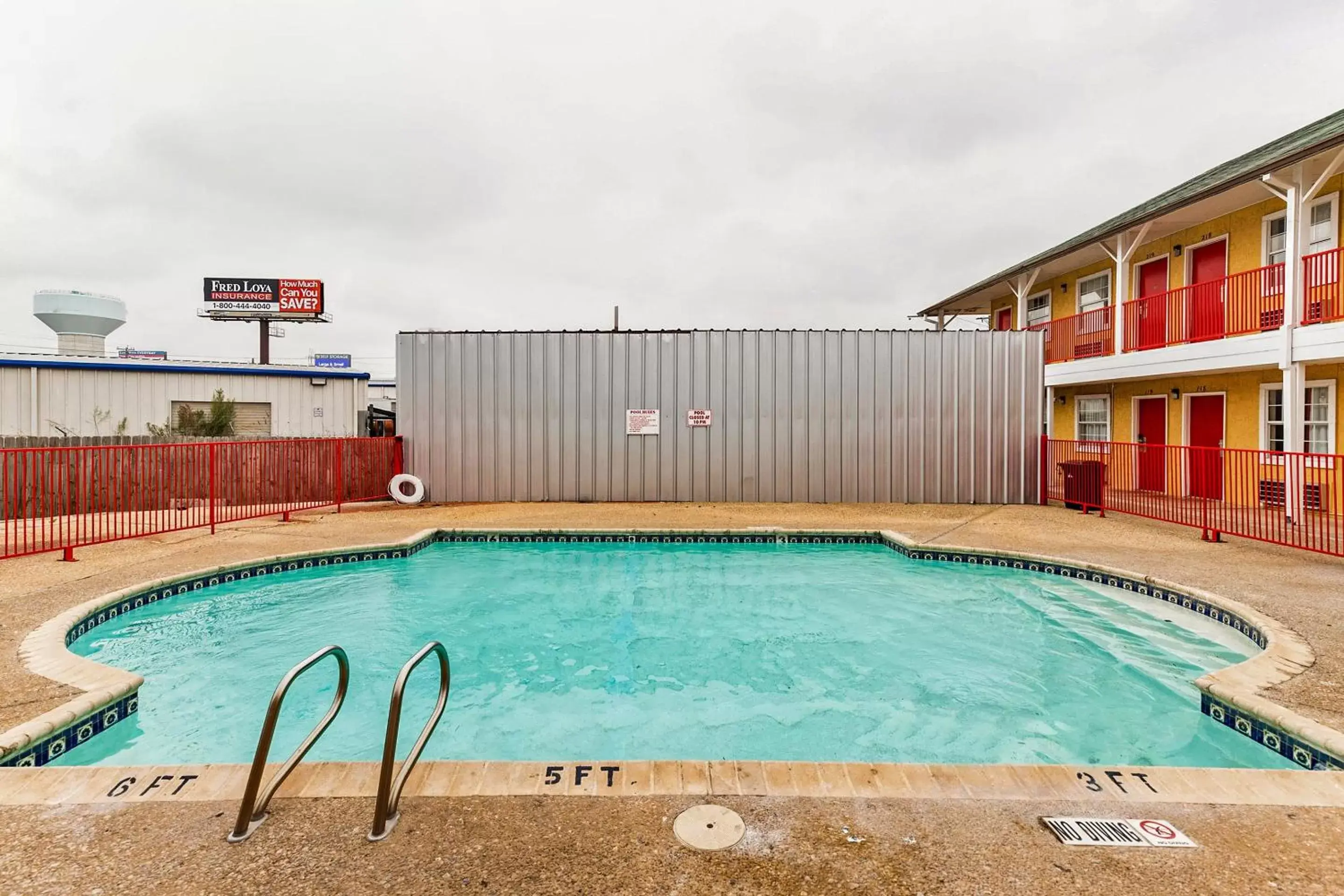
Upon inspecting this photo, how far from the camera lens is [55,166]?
34531 millimetres

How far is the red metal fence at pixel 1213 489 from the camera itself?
871cm

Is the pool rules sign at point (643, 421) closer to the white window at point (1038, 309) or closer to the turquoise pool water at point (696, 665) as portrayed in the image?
the turquoise pool water at point (696, 665)

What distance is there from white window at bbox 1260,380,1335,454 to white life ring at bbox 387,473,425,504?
1728cm

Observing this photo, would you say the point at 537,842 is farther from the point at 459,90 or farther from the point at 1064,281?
the point at 1064,281

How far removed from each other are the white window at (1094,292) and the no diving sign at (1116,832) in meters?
18.9

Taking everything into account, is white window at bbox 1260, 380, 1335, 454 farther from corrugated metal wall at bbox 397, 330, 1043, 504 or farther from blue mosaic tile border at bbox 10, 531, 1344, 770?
blue mosaic tile border at bbox 10, 531, 1344, 770

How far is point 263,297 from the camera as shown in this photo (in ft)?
126

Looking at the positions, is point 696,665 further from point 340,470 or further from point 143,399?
point 143,399

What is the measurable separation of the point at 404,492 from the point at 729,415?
7.78 m

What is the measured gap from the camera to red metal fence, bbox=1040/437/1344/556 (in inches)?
343

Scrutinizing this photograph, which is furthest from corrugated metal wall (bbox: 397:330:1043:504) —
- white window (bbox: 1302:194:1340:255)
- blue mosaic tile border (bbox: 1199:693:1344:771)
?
blue mosaic tile border (bbox: 1199:693:1344:771)

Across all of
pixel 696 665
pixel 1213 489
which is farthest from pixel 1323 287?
pixel 696 665

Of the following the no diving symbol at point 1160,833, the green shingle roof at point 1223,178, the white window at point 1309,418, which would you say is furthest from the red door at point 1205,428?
the no diving symbol at point 1160,833

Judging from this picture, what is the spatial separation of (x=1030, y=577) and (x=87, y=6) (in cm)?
1746
